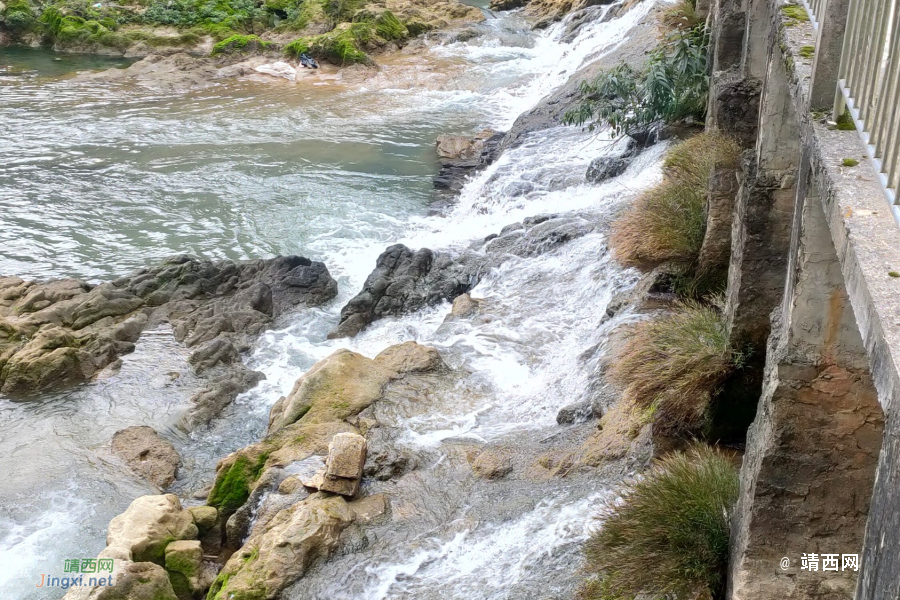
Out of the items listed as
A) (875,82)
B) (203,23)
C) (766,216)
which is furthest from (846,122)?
(203,23)

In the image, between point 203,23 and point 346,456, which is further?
point 203,23

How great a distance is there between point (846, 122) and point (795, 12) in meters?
2.06

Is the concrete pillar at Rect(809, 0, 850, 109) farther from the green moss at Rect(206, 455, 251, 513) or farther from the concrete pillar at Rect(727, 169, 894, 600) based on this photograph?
the green moss at Rect(206, 455, 251, 513)

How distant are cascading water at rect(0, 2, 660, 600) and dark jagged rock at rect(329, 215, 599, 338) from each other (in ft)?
0.96

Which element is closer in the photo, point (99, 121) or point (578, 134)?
point (578, 134)

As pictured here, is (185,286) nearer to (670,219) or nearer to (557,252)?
(557,252)

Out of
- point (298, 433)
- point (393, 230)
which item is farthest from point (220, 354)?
point (393, 230)

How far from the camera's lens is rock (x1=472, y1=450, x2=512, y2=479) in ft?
23.3

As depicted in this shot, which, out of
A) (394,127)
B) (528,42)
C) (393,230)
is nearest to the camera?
(393,230)

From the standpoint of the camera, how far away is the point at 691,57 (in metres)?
11.5

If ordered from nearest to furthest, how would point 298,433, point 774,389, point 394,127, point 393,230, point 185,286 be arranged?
point 774,389 < point 298,433 < point 185,286 < point 393,230 < point 394,127

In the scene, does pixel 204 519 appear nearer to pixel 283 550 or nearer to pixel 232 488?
pixel 232 488

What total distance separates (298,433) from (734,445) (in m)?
4.10

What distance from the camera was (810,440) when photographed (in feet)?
12.8
